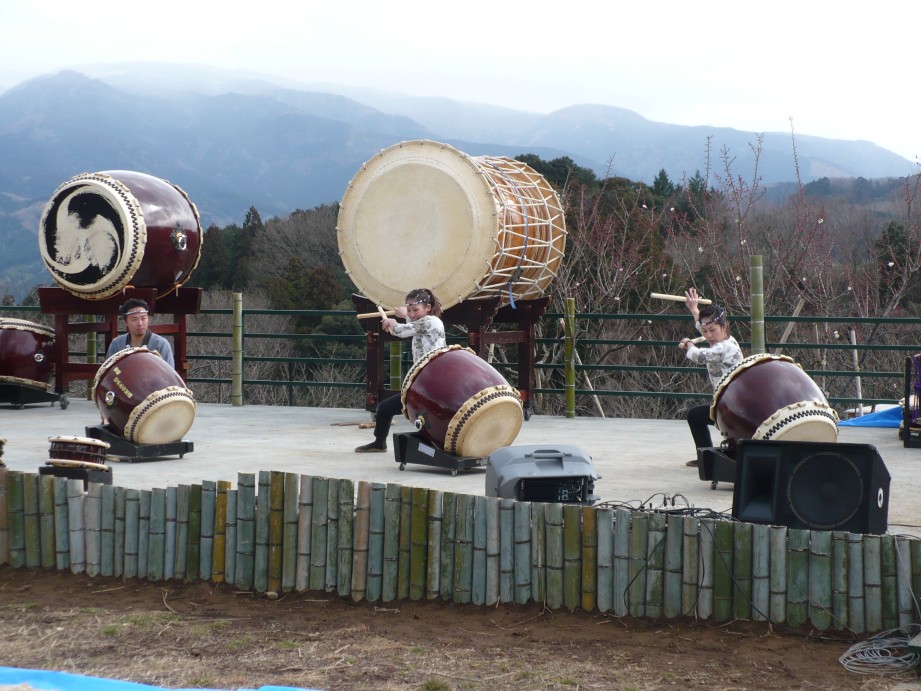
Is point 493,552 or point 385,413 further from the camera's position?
point 385,413

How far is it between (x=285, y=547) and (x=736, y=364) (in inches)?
135

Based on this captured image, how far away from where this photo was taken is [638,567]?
4.73m

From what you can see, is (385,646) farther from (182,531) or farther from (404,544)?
(182,531)

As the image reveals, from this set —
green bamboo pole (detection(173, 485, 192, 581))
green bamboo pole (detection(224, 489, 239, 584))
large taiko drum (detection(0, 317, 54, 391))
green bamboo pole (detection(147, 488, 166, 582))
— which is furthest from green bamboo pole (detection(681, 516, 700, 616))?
large taiko drum (detection(0, 317, 54, 391))

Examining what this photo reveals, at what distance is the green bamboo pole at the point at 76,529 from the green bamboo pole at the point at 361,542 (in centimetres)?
141

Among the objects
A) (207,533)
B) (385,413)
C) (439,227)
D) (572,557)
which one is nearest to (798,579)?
(572,557)

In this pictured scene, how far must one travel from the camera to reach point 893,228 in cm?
2206

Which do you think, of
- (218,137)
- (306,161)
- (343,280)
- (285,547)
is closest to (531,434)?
(285,547)

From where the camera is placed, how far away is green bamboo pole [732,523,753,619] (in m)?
4.59

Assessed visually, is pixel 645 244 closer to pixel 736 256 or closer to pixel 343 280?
pixel 736 256

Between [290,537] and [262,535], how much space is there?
0.48 ft

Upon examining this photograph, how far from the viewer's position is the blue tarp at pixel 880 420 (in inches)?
389

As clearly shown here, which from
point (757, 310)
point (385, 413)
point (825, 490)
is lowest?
point (385, 413)

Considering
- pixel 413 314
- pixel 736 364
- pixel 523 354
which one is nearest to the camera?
pixel 736 364
